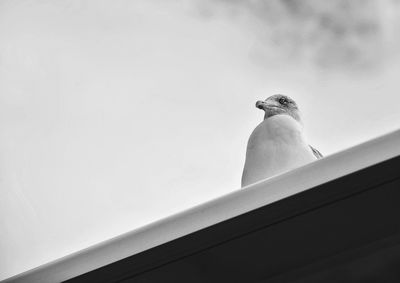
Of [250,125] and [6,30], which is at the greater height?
[6,30]

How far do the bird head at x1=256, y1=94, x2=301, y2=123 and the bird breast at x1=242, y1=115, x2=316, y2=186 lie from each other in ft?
0.93

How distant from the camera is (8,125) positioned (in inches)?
61.2

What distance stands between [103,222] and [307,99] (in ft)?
2.08

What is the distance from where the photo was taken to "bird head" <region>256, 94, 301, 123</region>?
1715mm

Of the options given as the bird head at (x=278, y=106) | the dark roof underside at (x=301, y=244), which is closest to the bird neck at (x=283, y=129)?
the bird head at (x=278, y=106)

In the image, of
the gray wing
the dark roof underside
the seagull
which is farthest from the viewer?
the gray wing

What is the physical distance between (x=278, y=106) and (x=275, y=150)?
450 millimetres

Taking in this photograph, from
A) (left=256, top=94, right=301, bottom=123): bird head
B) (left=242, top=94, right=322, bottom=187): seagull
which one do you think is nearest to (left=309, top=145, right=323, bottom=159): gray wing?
(left=242, top=94, right=322, bottom=187): seagull

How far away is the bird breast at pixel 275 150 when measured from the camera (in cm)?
127

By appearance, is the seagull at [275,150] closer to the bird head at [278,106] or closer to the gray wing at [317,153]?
the gray wing at [317,153]

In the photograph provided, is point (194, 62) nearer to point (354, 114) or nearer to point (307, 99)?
point (307, 99)

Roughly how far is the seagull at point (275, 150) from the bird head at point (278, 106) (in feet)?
0.81

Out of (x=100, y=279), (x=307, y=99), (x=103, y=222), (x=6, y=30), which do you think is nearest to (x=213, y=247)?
(x=100, y=279)

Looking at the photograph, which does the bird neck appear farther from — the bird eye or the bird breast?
the bird eye
